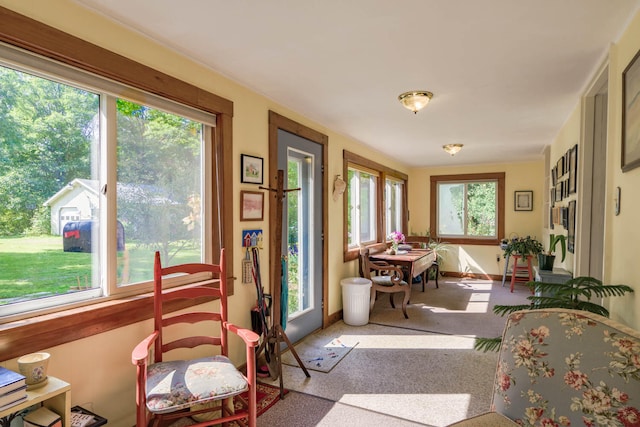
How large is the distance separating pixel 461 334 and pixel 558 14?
10.3ft

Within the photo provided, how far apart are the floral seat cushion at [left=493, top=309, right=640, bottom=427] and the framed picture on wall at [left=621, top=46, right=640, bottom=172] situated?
815 millimetres

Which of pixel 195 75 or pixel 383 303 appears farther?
pixel 383 303

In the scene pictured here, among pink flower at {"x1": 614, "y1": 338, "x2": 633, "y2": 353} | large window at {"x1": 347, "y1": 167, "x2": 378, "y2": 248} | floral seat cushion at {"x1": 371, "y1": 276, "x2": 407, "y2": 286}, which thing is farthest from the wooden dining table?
pink flower at {"x1": 614, "y1": 338, "x2": 633, "y2": 353}

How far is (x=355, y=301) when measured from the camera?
423 cm

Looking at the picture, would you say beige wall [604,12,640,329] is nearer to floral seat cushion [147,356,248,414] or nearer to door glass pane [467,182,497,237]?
floral seat cushion [147,356,248,414]

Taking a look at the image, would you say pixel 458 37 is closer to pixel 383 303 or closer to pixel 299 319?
pixel 299 319

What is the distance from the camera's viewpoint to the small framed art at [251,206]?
9.27 feet

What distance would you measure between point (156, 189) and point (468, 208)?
6643mm

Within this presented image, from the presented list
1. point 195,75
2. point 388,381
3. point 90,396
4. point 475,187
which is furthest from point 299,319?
point 475,187

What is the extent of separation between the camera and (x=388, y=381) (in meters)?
2.84

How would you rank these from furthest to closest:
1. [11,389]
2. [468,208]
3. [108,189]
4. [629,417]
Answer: [468,208]
[108,189]
[11,389]
[629,417]

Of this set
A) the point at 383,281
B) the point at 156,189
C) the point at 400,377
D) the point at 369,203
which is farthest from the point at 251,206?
the point at 369,203

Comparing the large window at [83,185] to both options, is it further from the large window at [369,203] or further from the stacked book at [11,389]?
the large window at [369,203]

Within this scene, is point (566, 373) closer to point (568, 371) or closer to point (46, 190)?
point (568, 371)
